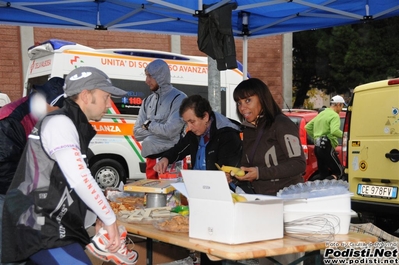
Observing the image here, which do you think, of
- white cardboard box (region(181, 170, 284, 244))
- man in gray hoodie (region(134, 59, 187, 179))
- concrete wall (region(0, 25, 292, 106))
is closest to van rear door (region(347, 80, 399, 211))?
man in gray hoodie (region(134, 59, 187, 179))

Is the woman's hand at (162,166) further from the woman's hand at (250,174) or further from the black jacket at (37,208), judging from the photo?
the black jacket at (37,208)

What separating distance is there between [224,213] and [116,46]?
42.1 feet

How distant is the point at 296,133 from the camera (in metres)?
3.40

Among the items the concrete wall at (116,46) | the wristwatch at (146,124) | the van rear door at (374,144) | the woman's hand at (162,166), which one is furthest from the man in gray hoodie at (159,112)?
the concrete wall at (116,46)

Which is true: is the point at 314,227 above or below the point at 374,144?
below

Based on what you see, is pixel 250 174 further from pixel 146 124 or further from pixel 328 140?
pixel 328 140

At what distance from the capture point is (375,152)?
5961 millimetres

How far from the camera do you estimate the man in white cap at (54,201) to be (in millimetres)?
2463

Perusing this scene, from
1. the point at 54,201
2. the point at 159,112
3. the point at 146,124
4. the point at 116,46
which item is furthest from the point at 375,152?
the point at 116,46

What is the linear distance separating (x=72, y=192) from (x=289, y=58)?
51.3 feet

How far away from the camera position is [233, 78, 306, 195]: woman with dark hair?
3.29 meters

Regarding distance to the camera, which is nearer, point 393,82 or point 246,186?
point 246,186

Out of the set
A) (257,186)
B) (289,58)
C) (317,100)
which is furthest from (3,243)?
(317,100)

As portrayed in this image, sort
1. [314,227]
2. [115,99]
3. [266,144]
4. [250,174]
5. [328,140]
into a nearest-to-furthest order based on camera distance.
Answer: [314,227], [250,174], [266,144], [328,140], [115,99]
